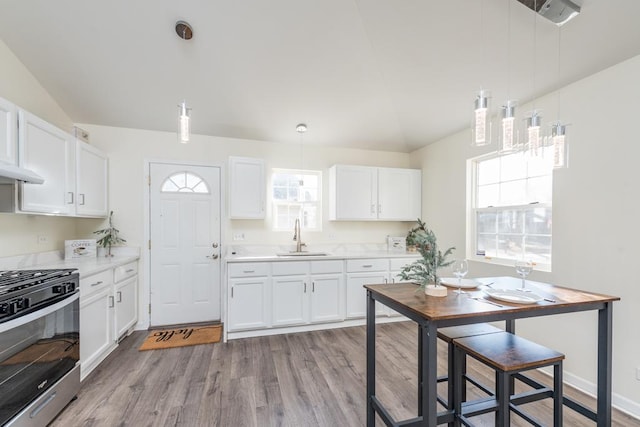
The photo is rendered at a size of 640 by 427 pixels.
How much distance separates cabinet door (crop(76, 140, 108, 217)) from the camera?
2.87 metres

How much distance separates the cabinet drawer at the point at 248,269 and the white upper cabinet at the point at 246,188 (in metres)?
0.69

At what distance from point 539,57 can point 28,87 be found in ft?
15.1

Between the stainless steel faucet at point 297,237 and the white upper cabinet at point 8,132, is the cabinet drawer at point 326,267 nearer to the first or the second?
the stainless steel faucet at point 297,237

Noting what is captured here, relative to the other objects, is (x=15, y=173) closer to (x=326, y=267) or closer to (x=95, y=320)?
(x=95, y=320)

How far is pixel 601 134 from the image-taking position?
2166 millimetres

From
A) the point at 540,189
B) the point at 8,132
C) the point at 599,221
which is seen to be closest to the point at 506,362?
the point at 599,221

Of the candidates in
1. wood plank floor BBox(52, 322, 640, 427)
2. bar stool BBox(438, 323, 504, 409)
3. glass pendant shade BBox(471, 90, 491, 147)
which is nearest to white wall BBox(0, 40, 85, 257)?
wood plank floor BBox(52, 322, 640, 427)

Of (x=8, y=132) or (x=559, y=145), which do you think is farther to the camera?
(x=8, y=132)

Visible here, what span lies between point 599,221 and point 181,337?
414 cm

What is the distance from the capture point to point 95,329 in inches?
98.8

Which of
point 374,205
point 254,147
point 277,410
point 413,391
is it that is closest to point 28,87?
point 254,147

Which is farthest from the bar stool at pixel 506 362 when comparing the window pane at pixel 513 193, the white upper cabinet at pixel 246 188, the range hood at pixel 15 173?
the range hood at pixel 15 173

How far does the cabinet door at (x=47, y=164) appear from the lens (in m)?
2.19

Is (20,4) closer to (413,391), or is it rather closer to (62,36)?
(62,36)
